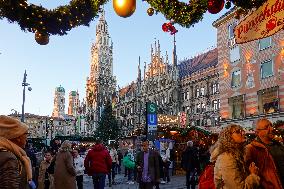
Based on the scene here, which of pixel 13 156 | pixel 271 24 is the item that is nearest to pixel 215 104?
pixel 271 24

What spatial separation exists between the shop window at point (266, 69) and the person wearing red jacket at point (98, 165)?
720 inches

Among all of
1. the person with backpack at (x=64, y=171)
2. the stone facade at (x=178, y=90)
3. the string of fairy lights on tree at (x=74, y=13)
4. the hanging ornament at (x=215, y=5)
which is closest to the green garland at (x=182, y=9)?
the string of fairy lights on tree at (x=74, y=13)

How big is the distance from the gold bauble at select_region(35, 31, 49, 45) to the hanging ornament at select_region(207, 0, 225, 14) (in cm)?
253

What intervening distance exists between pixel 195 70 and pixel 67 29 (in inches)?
2131

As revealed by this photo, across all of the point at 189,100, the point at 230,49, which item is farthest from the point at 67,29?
the point at 189,100

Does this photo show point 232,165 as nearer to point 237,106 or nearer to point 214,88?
point 237,106

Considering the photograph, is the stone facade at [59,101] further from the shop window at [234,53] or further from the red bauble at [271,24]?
the red bauble at [271,24]

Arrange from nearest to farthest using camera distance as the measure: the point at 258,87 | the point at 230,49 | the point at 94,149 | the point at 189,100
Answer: the point at 94,149 → the point at 258,87 → the point at 230,49 → the point at 189,100

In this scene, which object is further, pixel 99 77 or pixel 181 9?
pixel 99 77

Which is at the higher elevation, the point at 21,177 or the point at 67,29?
the point at 67,29

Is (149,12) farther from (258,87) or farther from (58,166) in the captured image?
(258,87)

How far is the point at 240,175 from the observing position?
4152 mm

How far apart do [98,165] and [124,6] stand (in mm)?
6972

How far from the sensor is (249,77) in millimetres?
27688
